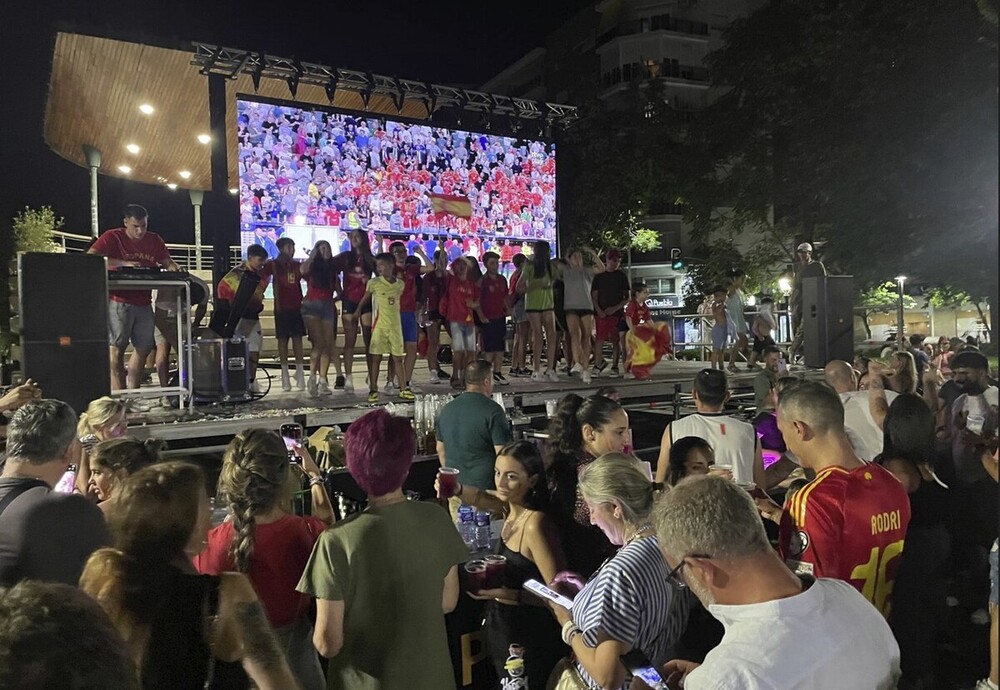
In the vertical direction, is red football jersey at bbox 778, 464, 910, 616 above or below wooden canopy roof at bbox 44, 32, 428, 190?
below

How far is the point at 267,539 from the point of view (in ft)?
7.06

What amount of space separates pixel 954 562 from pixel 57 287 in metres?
5.99

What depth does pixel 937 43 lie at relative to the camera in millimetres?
11219

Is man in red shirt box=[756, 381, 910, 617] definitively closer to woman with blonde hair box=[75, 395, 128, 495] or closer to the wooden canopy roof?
woman with blonde hair box=[75, 395, 128, 495]

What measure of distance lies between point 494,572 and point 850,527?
3.80ft

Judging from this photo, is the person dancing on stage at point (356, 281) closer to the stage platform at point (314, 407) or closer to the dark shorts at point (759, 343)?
the stage platform at point (314, 407)

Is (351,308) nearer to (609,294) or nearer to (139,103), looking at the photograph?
(609,294)

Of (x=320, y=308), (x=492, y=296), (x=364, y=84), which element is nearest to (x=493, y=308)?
(x=492, y=296)

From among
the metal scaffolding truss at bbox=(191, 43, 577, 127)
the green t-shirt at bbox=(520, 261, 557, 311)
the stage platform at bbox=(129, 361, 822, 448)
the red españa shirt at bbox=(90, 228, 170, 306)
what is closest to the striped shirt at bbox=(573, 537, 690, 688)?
the stage platform at bbox=(129, 361, 822, 448)

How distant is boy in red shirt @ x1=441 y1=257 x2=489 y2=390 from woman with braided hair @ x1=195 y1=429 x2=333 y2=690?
5.87 m

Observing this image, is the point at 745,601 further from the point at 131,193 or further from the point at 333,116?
the point at 131,193

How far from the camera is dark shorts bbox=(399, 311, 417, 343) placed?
25.6 ft

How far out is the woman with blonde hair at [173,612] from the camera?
1.44 meters

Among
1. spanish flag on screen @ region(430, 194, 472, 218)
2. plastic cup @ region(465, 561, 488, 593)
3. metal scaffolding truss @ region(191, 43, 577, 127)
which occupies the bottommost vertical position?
plastic cup @ region(465, 561, 488, 593)
